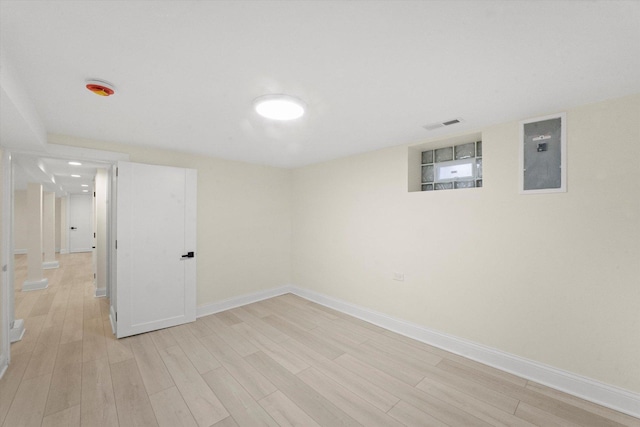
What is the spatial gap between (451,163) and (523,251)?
4.26 feet

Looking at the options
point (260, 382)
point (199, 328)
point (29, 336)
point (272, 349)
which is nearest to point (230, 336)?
point (199, 328)

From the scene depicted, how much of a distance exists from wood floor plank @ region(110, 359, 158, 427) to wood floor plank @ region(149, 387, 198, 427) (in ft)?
0.13

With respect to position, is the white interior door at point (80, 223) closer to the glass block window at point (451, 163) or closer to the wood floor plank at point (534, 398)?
the glass block window at point (451, 163)

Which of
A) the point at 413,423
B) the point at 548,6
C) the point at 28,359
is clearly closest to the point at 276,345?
the point at 413,423

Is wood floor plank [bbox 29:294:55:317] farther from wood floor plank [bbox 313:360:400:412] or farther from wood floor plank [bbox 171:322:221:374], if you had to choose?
wood floor plank [bbox 313:360:400:412]

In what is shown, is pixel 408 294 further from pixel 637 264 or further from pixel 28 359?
pixel 28 359

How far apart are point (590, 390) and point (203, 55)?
381cm

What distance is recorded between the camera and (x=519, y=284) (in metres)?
2.46

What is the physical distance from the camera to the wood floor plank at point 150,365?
230 cm

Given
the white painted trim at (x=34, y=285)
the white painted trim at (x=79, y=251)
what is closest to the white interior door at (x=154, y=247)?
the white painted trim at (x=34, y=285)

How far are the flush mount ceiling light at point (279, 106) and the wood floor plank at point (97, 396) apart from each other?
8.66ft

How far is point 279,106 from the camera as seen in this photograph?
6.82ft

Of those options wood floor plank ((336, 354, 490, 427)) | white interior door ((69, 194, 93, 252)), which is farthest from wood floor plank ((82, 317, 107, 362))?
white interior door ((69, 194, 93, 252))

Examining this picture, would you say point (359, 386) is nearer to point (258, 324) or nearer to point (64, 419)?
point (258, 324)
